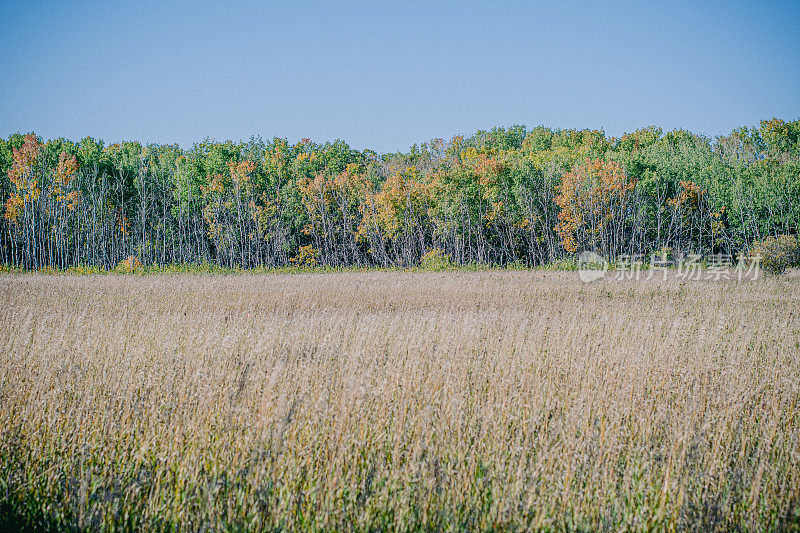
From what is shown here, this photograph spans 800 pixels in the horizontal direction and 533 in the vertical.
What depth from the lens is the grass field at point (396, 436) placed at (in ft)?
9.07

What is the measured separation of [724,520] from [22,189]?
46.1m

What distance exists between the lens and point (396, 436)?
3260mm

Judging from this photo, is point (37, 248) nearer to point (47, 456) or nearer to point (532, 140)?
point (47, 456)

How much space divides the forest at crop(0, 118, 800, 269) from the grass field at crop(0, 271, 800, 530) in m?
30.0

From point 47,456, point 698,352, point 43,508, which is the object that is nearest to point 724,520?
point 698,352

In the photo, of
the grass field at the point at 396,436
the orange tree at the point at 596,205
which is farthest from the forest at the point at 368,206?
the grass field at the point at 396,436

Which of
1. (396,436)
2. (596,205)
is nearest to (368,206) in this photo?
(596,205)

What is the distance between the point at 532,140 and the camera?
61.3 m

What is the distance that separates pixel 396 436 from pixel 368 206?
3660cm

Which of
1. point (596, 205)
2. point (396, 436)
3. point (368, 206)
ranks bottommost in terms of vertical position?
point (396, 436)

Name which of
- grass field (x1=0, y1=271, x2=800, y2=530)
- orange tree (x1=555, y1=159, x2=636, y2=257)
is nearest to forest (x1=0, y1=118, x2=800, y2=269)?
orange tree (x1=555, y1=159, x2=636, y2=257)

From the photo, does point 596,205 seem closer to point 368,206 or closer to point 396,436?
point 368,206

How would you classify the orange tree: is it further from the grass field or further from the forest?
the grass field

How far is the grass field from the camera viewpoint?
2.76m
